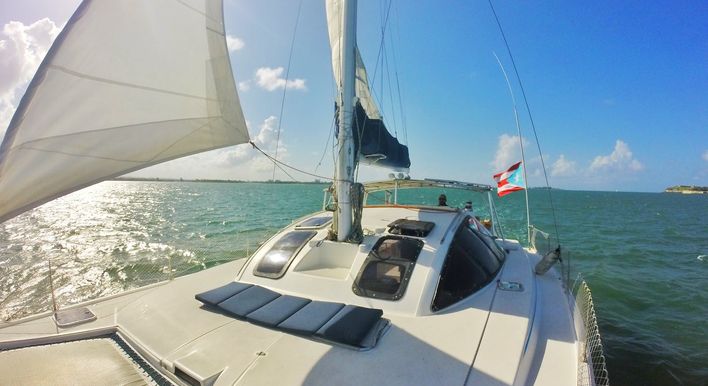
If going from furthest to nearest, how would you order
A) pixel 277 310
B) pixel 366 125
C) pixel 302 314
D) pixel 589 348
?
pixel 366 125 < pixel 277 310 < pixel 302 314 < pixel 589 348

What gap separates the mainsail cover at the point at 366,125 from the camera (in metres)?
5.29

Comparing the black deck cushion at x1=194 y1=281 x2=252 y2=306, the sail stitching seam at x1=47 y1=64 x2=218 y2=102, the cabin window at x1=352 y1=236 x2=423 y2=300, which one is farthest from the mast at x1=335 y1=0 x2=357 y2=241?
the sail stitching seam at x1=47 y1=64 x2=218 y2=102

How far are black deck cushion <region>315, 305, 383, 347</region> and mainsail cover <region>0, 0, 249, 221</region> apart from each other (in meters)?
2.14

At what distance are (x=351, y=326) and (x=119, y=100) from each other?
9.26ft

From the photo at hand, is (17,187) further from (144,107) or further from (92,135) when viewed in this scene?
(144,107)

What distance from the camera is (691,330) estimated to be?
754 centimetres

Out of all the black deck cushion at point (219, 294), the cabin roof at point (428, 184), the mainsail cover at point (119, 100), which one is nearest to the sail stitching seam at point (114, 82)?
the mainsail cover at point (119, 100)

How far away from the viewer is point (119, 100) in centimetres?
254

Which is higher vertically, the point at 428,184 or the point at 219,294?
the point at 428,184

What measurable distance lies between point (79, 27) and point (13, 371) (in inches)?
109

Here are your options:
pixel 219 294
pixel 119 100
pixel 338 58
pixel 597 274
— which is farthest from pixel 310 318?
pixel 597 274

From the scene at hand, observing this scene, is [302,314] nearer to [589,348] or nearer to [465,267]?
[465,267]

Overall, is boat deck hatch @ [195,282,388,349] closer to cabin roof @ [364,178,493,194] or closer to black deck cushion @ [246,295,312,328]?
black deck cushion @ [246,295,312,328]

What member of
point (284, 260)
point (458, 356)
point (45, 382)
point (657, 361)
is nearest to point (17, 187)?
point (45, 382)
